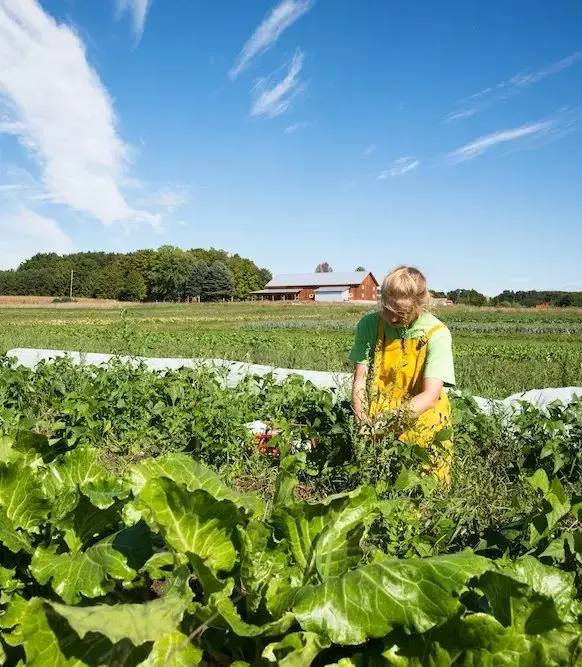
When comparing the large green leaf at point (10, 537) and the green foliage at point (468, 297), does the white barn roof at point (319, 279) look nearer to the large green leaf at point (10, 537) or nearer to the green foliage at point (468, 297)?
the green foliage at point (468, 297)

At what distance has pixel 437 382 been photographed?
12.2ft

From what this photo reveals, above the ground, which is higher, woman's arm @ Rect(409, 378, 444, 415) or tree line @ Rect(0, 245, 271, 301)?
tree line @ Rect(0, 245, 271, 301)

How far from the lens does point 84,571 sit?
4.82 feet

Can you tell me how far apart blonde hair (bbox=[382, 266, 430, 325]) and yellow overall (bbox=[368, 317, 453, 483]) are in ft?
0.73

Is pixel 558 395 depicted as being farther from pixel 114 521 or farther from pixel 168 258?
pixel 168 258

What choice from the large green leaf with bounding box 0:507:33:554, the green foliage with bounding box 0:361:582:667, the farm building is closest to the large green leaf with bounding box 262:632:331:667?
the green foliage with bounding box 0:361:582:667

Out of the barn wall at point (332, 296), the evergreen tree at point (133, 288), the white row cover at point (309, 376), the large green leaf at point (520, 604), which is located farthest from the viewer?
the evergreen tree at point (133, 288)

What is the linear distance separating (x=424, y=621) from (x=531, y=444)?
330cm

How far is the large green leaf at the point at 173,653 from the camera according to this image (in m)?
1.20

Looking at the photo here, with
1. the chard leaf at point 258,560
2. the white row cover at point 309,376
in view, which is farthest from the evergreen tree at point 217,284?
the chard leaf at point 258,560

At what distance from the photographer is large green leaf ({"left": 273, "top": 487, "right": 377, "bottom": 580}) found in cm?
142

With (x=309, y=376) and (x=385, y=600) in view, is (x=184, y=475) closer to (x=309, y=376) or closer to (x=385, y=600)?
(x=385, y=600)

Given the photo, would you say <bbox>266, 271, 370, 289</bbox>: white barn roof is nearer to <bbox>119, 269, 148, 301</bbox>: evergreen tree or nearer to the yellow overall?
<bbox>119, 269, 148, 301</bbox>: evergreen tree

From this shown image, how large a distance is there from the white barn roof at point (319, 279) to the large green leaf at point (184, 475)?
285 ft
